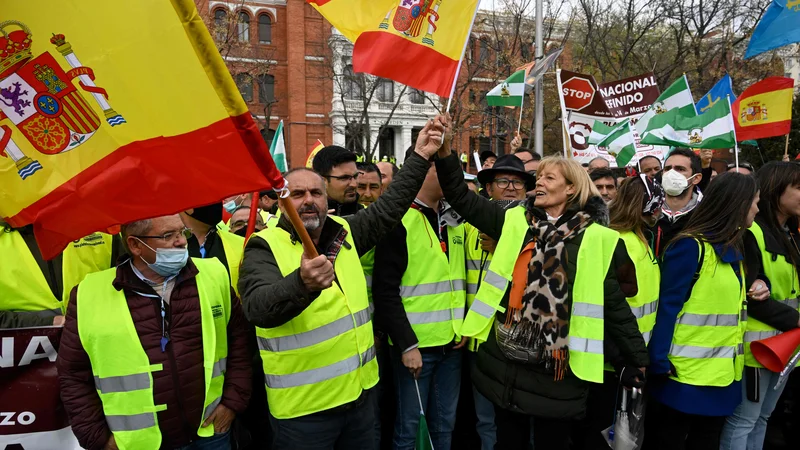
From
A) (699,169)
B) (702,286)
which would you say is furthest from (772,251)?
(699,169)

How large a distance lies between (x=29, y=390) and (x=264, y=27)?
1551 inches

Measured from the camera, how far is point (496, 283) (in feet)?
10.4

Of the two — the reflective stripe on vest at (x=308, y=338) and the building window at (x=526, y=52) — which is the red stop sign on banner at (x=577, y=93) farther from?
the building window at (x=526, y=52)

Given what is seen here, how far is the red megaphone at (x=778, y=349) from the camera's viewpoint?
351 centimetres

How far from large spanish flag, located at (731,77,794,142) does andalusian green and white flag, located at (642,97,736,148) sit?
28.2 inches

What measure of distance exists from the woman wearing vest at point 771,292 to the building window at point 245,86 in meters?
21.0

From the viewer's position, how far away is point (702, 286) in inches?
132

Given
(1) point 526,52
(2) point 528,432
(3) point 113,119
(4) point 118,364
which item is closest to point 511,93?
(2) point 528,432

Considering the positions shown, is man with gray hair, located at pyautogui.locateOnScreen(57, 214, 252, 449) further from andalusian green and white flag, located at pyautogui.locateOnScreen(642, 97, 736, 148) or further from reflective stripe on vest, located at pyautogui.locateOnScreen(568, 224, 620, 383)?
andalusian green and white flag, located at pyautogui.locateOnScreen(642, 97, 736, 148)

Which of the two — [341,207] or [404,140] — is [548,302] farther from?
[404,140]

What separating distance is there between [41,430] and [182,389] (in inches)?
37.4

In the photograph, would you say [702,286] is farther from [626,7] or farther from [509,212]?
[626,7]

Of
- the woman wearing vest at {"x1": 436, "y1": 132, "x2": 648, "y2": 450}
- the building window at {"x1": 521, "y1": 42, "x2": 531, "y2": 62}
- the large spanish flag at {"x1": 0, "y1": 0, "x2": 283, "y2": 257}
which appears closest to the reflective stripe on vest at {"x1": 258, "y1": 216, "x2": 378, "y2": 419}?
the woman wearing vest at {"x1": 436, "y1": 132, "x2": 648, "y2": 450}

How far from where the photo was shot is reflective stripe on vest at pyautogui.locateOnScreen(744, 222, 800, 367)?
370cm
